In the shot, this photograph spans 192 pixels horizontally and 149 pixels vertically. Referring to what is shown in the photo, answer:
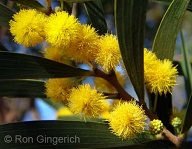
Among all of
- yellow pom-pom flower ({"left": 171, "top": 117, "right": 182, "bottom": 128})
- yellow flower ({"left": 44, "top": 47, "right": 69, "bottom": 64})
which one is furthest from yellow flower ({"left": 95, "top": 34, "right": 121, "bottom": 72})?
yellow pom-pom flower ({"left": 171, "top": 117, "right": 182, "bottom": 128})

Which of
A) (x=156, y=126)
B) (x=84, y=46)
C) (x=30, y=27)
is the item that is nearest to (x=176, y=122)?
(x=156, y=126)

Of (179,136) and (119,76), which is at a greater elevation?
(119,76)

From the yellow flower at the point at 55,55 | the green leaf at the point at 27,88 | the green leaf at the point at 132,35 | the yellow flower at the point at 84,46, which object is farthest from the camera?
the green leaf at the point at 27,88

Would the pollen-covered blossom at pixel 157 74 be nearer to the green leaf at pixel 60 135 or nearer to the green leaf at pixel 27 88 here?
the green leaf at pixel 60 135

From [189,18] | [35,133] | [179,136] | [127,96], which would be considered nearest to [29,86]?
[35,133]

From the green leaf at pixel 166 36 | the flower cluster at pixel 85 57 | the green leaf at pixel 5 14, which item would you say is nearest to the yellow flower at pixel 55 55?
the flower cluster at pixel 85 57

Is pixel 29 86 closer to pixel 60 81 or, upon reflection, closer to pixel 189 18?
pixel 60 81
